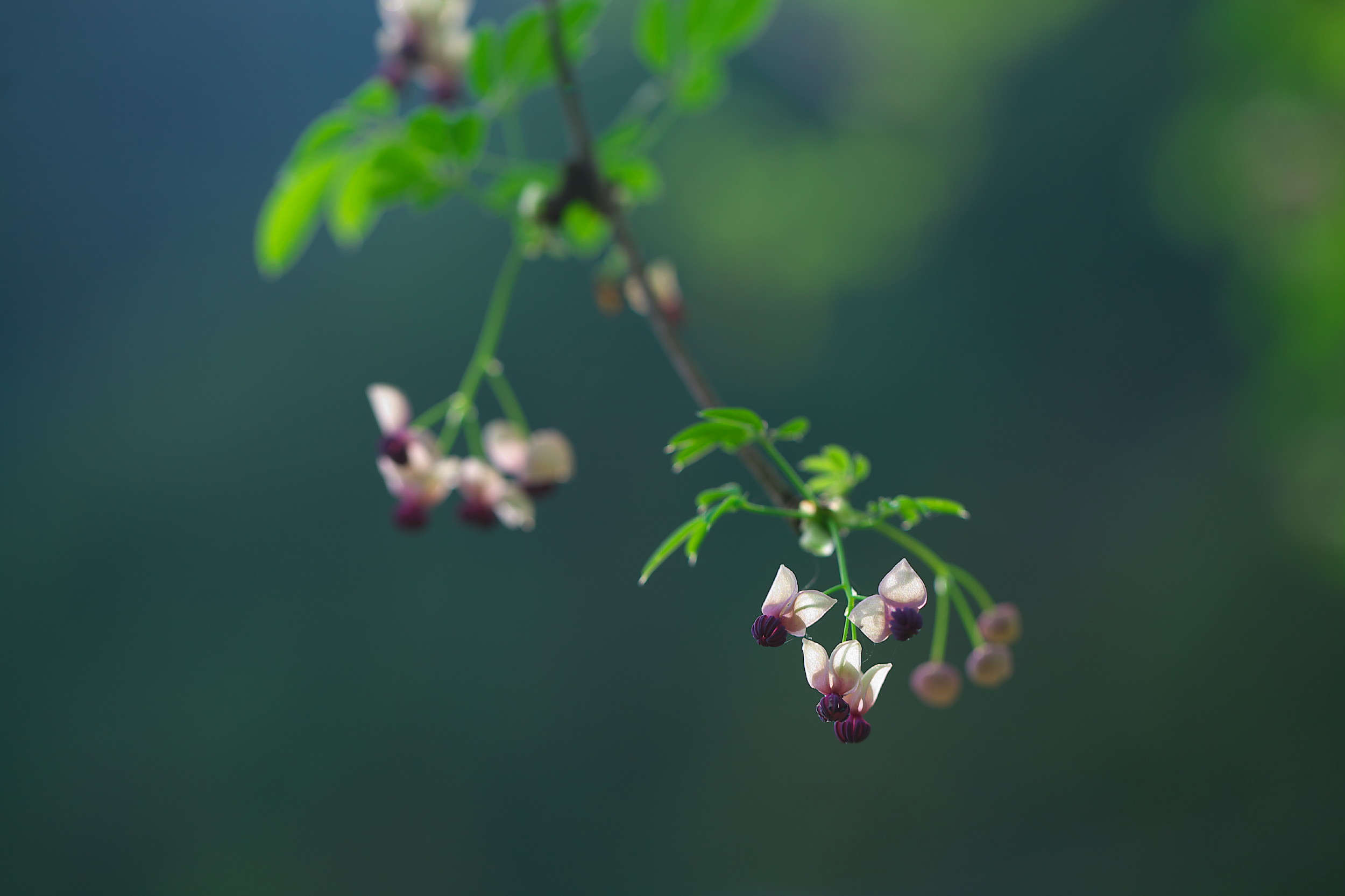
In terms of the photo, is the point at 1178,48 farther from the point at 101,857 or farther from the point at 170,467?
the point at 101,857

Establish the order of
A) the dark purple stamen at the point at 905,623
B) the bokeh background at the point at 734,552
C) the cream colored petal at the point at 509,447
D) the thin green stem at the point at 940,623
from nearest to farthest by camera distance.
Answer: the dark purple stamen at the point at 905,623
the thin green stem at the point at 940,623
the cream colored petal at the point at 509,447
the bokeh background at the point at 734,552

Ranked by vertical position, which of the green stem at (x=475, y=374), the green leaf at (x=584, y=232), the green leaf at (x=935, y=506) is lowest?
the green leaf at (x=935, y=506)

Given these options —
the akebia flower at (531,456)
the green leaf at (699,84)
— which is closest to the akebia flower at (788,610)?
the akebia flower at (531,456)

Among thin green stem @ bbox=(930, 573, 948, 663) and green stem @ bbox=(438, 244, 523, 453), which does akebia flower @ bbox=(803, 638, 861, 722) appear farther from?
green stem @ bbox=(438, 244, 523, 453)

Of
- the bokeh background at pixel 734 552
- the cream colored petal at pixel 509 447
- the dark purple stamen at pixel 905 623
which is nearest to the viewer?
the dark purple stamen at pixel 905 623

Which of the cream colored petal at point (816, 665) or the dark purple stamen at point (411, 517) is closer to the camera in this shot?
the cream colored petal at point (816, 665)

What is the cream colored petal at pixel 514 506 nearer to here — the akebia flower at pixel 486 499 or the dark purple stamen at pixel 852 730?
the akebia flower at pixel 486 499

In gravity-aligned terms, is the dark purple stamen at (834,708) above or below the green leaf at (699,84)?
below

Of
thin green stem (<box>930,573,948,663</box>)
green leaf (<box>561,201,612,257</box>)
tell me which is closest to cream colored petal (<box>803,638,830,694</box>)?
thin green stem (<box>930,573,948,663</box>)

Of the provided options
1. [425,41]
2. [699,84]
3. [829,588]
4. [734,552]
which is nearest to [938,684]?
[829,588]
